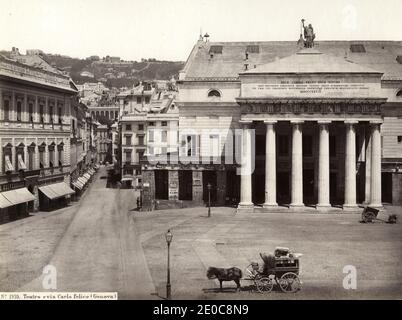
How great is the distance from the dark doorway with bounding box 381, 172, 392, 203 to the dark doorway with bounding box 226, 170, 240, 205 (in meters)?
16.2

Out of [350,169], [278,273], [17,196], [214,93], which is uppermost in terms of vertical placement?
[214,93]

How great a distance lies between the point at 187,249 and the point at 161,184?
26.0m

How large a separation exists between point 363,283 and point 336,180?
117 ft

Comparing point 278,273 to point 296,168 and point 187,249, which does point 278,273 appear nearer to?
point 187,249

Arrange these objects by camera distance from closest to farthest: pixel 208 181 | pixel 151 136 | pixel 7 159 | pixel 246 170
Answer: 1. pixel 7 159
2. pixel 246 170
3. pixel 208 181
4. pixel 151 136

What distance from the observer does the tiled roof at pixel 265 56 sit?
2704 inches

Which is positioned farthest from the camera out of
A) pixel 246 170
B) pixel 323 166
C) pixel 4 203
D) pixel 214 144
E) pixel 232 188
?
pixel 214 144

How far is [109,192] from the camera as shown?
82.4 metres

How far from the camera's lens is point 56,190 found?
59.2 meters

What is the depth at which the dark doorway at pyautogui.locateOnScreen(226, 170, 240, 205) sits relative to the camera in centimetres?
6350

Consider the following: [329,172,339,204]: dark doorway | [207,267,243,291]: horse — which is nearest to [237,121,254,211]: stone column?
[329,172,339,204]: dark doorway

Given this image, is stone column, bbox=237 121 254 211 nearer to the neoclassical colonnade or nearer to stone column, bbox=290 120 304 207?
the neoclassical colonnade

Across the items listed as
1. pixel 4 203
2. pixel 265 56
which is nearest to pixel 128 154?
pixel 265 56
